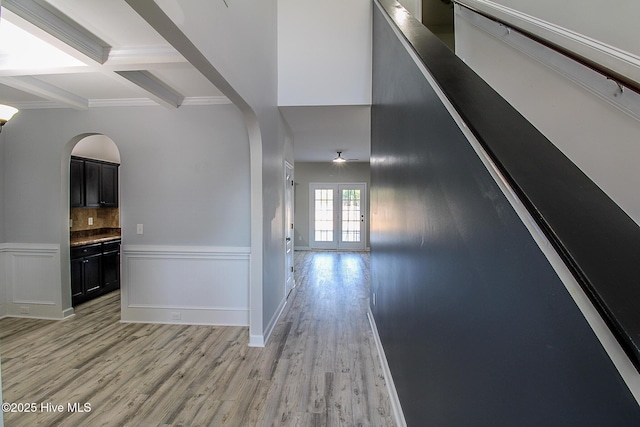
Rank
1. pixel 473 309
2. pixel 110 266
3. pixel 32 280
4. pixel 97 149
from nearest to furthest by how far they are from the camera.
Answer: pixel 473 309 → pixel 32 280 → pixel 110 266 → pixel 97 149

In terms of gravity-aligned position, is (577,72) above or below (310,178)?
below

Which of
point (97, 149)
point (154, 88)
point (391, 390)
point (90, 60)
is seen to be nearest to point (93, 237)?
point (97, 149)

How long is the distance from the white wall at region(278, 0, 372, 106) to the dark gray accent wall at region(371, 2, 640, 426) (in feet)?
5.34

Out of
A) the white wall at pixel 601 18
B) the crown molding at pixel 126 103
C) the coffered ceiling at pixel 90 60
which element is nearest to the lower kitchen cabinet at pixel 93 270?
the crown molding at pixel 126 103

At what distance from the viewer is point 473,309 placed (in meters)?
0.78

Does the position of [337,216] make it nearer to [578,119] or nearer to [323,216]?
[323,216]

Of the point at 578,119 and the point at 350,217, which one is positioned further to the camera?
the point at 350,217

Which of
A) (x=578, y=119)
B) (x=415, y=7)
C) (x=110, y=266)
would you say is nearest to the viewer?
(x=578, y=119)

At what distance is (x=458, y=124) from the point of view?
2.75ft

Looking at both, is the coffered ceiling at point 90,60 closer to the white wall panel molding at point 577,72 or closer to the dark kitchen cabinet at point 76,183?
the dark kitchen cabinet at point 76,183

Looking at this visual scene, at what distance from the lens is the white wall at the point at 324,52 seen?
10.6 ft

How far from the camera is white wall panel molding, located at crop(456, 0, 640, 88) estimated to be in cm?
104

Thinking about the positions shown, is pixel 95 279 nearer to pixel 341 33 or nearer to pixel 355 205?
pixel 341 33

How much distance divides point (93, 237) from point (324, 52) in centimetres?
443
